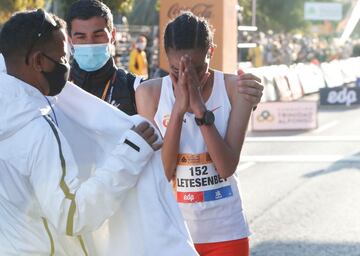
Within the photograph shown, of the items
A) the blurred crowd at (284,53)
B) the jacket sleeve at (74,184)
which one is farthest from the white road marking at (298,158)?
the blurred crowd at (284,53)

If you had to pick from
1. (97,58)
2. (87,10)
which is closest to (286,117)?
(97,58)

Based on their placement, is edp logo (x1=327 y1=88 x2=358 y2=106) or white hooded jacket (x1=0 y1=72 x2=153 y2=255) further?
edp logo (x1=327 y1=88 x2=358 y2=106)

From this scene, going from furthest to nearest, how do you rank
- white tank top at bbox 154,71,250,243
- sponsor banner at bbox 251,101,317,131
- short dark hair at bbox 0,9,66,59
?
sponsor banner at bbox 251,101,317,131 < white tank top at bbox 154,71,250,243 < short dark hair at bbox 0,9,66,59

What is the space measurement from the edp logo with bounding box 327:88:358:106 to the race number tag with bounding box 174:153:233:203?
56.8 ft

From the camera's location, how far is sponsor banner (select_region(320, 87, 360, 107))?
20.4 m

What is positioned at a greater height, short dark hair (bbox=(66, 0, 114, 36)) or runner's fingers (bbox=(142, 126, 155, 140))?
short dark hair (bbox=(66, 0, 114, 36))

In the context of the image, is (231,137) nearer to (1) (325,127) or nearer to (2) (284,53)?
(1) (325,127)

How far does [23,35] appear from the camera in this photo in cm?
266

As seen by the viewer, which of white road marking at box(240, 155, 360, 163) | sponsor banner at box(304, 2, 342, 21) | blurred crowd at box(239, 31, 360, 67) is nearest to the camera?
white road marking at box(240, 155, 360, 163)

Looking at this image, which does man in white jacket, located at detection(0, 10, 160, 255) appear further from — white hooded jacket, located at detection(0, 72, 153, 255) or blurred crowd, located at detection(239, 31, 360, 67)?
blurred crowd, located at detection(239, 31, 360, 67)

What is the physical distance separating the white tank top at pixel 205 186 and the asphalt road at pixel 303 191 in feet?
11.6

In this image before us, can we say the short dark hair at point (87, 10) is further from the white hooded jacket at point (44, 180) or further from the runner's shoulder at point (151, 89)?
the white hooded jacket at point (44, 180)

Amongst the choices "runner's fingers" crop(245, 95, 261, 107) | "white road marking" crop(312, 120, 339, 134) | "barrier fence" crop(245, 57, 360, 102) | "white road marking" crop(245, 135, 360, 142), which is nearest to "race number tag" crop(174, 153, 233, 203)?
"runner's fingers" crop(245, 95, 261, 107)

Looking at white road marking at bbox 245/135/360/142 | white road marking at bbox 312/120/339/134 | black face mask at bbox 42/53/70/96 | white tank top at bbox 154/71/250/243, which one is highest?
black face mask at bbox 42/53/70/96
